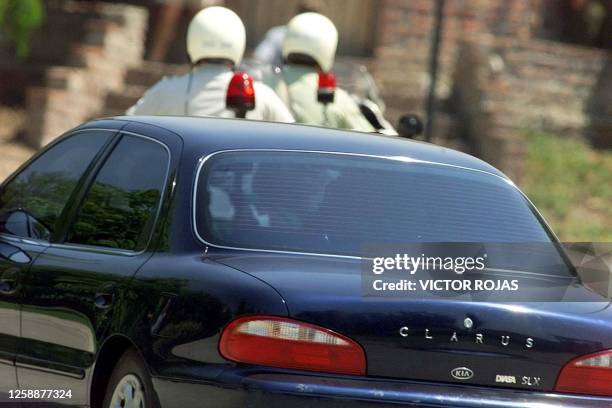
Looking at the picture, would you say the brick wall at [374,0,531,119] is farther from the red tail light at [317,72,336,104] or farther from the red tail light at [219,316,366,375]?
the red tail light at [219,316,366,375]

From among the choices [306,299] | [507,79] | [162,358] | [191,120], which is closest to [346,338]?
[306,299]

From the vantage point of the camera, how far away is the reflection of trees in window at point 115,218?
5418 millimetres

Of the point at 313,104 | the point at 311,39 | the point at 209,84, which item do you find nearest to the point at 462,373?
the point at 209,84

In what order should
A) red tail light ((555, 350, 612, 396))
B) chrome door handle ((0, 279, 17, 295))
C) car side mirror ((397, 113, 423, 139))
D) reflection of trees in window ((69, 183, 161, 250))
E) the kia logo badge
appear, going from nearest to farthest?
the kia logo badge, red tail light ((555, 350, 612, 396)), reflection of trees in window ((69, 183, 161, 250)), chrome door handle ((0, 279, 17, 295)), car side mirror ((397, 113, 423, 139))

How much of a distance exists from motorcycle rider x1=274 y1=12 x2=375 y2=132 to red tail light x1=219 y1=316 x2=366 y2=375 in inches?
190

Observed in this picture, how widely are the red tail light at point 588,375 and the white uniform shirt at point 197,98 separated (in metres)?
3.85

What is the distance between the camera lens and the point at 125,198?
5.68 meters

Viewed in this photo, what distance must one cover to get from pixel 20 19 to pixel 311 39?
28.1ft

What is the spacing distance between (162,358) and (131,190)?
102 centimetres

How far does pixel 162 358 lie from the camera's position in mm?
4801

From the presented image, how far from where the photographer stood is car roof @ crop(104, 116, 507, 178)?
5.54 meters

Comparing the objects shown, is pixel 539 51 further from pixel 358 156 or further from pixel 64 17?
pixel 358 156

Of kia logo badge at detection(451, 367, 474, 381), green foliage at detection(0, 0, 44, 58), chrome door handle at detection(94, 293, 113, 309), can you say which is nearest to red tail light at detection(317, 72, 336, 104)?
chrome door handle at detection(94, 293, 113, 309)

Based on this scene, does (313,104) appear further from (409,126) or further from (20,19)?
(20,19)
